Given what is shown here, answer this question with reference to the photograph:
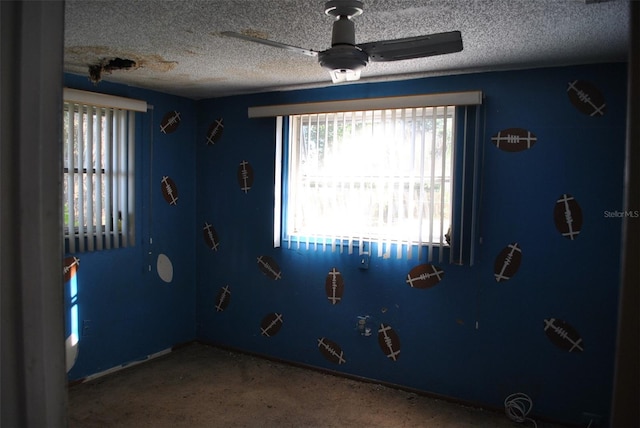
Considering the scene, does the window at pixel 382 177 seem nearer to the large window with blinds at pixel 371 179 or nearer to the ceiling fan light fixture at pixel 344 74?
the large window with blinds at pixel 371 179

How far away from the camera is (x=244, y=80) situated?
3.64 meters

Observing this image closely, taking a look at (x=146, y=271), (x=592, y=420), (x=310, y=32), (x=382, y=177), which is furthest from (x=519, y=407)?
(x=146, y=271)

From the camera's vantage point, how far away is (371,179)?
352cm

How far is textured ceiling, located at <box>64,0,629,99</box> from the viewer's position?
2025 millimetres

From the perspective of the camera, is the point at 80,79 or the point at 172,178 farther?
the point at 172,178

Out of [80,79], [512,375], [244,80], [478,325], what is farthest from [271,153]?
[512,375]

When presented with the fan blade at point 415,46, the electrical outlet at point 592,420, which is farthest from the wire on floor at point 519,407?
the fan blade at point 415,46

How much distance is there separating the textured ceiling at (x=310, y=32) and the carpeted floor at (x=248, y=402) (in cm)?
237

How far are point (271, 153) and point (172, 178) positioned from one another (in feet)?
3.22

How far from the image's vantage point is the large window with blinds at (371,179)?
3.29 m

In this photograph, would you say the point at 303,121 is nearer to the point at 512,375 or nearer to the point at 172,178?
the point at 172,178

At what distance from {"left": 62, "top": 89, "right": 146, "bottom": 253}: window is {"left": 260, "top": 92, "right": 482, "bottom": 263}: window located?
126 centimetres

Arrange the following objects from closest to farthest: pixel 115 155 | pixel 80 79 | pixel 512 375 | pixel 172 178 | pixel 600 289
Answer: pixel 600 289
pixel 512 375
pixel 80 79
pixel 115 155
pixel 172 178

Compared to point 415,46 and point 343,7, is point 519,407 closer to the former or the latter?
point 415,46
